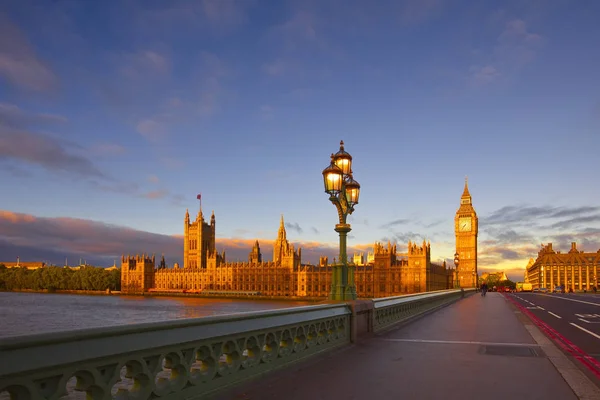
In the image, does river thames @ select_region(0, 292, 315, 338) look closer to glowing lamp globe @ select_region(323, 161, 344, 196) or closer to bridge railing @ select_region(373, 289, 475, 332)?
bridge railing @ select_region(373, 289, 475, 332)

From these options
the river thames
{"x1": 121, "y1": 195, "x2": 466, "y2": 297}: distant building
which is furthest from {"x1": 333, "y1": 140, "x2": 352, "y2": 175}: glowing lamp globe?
{"x1": 121, "y1": 195, "x2": 466, "y2": 297}: distant building

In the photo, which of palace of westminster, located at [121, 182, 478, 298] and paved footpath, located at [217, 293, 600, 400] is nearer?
paved footpath, located at [217, 293, 600, 400]

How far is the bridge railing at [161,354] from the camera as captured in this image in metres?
4.18

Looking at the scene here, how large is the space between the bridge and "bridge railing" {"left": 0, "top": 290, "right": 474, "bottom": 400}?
0.01 m

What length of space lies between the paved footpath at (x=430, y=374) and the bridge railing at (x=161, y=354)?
13.3 inches

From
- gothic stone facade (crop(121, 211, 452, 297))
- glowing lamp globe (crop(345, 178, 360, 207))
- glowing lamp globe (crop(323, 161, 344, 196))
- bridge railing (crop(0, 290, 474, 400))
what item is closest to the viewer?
bridge railing (crop(0, 290, 474, 400))

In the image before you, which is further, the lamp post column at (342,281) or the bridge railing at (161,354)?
the lamp post column at (342,281)

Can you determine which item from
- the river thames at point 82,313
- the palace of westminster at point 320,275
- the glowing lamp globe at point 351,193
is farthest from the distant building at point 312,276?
the glowing lamp globe at point 351,193

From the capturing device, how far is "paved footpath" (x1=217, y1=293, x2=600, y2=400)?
23.7 feet

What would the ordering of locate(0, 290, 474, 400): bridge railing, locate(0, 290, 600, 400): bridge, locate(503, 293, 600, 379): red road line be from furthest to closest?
locate(503, 293, 600, 379): red road line, locate(0, 290, 600, 400): bridge, locate(0, 290, 474, 400): bridge railing

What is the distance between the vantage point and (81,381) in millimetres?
4707

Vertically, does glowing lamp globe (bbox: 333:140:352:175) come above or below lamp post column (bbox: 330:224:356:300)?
above

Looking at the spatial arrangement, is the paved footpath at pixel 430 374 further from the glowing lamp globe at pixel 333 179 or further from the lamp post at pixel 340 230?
the glowing lamp globe at pixel 333 179

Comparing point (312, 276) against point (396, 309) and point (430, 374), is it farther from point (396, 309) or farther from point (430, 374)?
point (430, 374)
